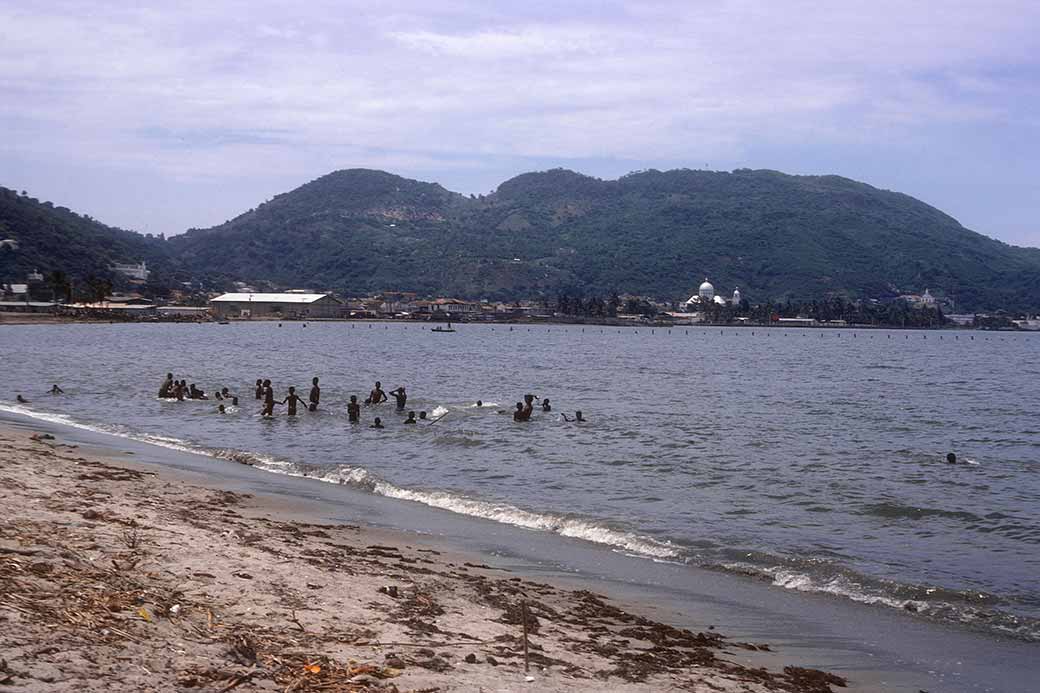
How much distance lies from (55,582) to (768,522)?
1169 centimetres

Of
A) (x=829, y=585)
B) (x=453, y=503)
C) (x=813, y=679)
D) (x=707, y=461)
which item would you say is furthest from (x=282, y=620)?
(x=707, y=461)

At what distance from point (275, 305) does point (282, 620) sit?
7462 inches

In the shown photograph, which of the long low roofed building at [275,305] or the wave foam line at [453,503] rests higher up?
the long low roofed building at [275,305]

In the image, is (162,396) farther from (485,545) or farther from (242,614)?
(242,614)

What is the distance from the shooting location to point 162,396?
35.4m

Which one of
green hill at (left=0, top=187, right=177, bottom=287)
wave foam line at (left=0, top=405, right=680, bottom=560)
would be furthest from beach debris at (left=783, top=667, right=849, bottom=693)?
green hill at (left=0, top=187, right=177, bottom=287)

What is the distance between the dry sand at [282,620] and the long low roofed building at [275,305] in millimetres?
175424

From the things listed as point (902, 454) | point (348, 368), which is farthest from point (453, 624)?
point (348, 368)

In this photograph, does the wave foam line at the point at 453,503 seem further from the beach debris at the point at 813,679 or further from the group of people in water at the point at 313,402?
the group of people in water at the point at 313,402

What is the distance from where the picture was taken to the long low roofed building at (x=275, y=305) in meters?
182

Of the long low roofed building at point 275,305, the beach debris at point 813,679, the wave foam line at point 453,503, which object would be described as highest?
the long low roofed building at point 275,305

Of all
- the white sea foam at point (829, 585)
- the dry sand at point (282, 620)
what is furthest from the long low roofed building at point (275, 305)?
the dry sand at point (282, 620)

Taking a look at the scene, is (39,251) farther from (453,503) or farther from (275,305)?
(453,503)

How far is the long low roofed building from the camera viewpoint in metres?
182
